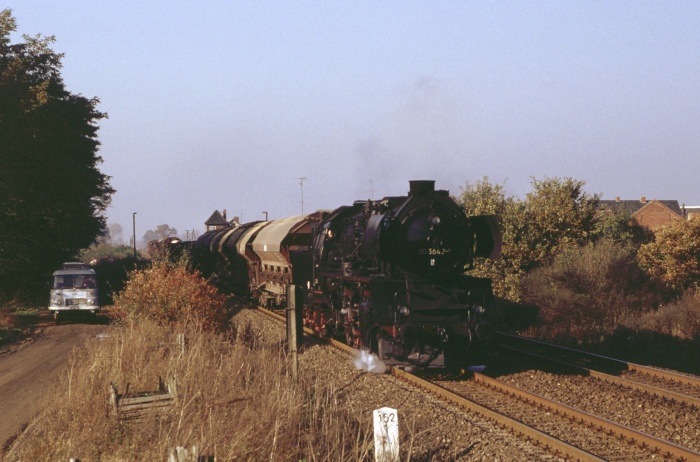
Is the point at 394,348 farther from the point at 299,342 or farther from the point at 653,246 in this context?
the point at 653,246

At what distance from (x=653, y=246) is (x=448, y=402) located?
16076mm

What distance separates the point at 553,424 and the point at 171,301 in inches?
484

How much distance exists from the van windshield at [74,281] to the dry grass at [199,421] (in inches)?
→ 605

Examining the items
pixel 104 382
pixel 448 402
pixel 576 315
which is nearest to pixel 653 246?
pixel 576 315

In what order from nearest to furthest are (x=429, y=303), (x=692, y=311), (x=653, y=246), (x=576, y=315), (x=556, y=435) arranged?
(x=556, y=435), (x=429, y=303), (x=692, y=311), (x=576, y=315), (x=653, y=246)

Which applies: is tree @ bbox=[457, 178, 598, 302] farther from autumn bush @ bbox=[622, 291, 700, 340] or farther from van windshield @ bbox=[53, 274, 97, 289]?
van windshield @ bbox=[53, 274, 97, 289]

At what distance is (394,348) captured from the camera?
1384 centimetres

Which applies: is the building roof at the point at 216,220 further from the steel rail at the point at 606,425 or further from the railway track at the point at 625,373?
the steel rail at the point at 606,425

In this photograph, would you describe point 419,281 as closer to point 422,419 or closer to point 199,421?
point 422,419

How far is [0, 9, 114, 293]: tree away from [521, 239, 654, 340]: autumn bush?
22.8 meters

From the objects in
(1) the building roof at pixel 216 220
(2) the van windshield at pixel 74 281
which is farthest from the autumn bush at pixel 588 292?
(1) the building roof at pixel 216 220

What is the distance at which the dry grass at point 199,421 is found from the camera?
314 inches

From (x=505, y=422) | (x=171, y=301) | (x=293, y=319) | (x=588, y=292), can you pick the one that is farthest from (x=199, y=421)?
(x=588, y=292)

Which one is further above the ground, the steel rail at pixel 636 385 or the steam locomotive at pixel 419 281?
the steam locomotive at pixel 419 281
